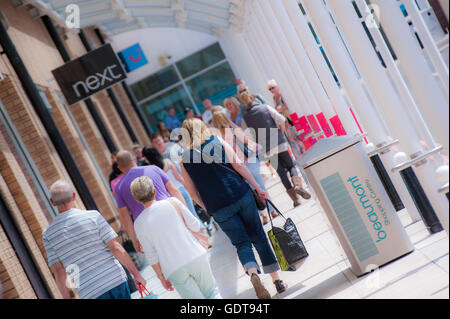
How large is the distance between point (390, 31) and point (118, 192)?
304 cm

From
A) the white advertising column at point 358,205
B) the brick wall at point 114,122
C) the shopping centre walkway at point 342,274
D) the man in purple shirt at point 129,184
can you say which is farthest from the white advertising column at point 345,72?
the brick wall at point 114,122

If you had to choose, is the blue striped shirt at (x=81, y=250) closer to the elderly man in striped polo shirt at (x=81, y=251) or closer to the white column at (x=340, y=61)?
the elderly man in striped polo shirt at (x=81, y=251)

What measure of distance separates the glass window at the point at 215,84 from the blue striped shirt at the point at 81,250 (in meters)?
16.2

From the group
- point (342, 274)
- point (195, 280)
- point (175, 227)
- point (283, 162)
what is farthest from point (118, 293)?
point (283, 162)

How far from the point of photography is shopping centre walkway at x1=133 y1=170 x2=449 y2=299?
3.12 meters

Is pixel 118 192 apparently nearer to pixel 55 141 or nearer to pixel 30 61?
pixel 55 141

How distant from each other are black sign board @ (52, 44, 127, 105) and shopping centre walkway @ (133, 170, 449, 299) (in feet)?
11.8

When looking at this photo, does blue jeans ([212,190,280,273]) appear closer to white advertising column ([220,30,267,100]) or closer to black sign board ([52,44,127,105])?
black sign board ([52,44,127,105])

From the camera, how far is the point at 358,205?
11.9ft

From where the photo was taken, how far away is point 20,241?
594cm

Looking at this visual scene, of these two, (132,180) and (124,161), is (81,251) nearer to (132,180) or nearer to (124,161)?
(132,180)

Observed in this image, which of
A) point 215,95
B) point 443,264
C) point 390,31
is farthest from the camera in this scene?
point 215,95

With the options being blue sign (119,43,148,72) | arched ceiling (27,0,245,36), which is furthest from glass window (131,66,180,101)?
arched ceiling (27,0,245,36)
